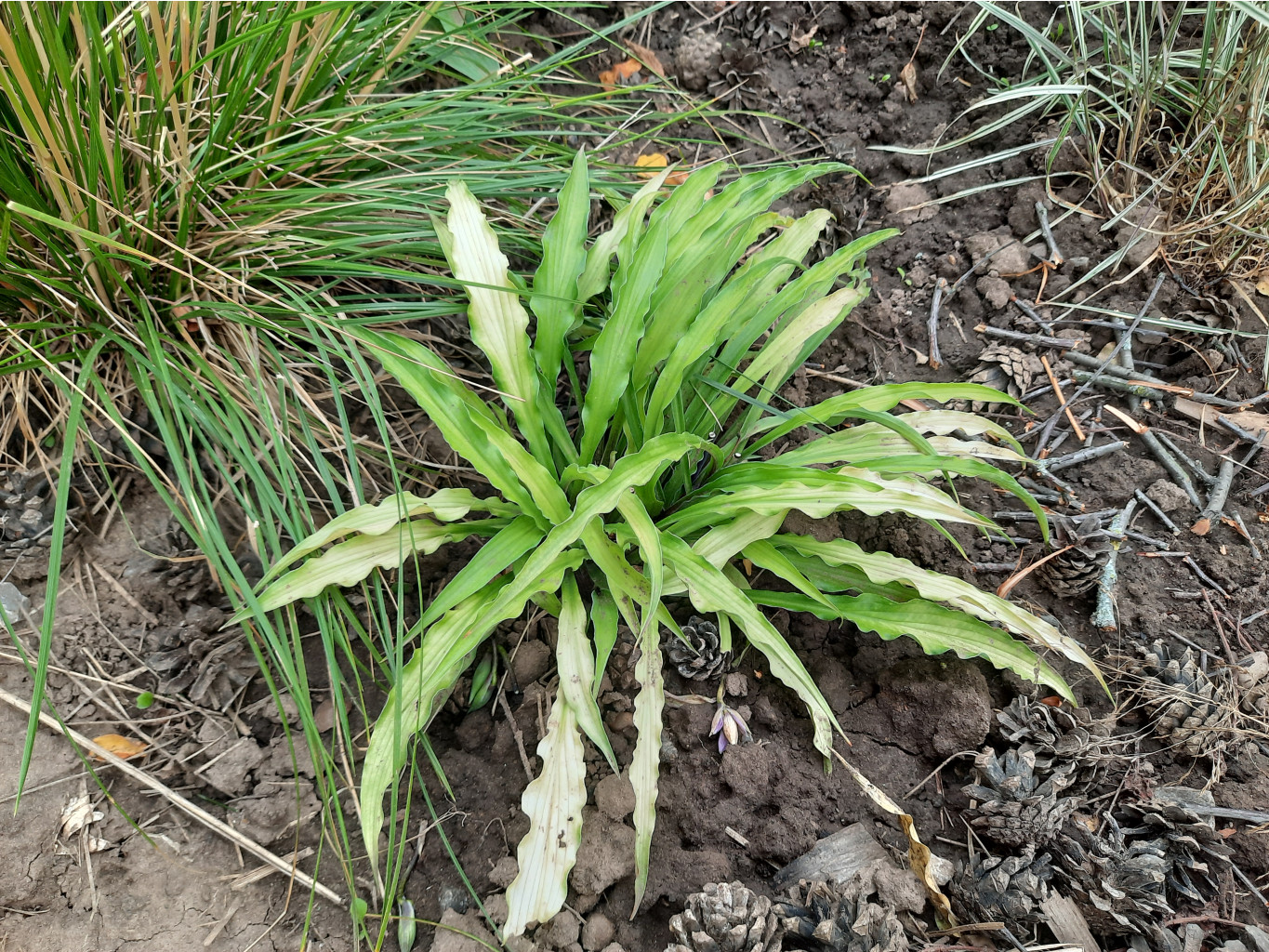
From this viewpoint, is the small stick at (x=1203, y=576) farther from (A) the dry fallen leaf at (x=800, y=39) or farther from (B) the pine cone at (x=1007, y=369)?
(A) the dry fallen leaf at (x=800, y=39)

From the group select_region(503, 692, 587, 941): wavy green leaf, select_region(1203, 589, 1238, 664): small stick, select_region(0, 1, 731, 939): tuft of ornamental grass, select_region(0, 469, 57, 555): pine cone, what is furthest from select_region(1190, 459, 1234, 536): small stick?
select_region(0, 469, 57, 555): pine cone

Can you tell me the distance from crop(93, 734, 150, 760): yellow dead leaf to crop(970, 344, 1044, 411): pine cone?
5.57 ft

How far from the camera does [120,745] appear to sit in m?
1.25

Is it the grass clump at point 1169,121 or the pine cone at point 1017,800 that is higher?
the grass clump at point 1169,121

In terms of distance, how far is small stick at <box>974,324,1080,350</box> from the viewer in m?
1.60

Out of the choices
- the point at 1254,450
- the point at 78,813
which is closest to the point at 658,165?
the point at 1254,450

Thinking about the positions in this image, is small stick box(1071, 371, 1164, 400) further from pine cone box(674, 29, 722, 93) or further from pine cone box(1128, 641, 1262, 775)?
pine cone box(674, 29, 722, 93)

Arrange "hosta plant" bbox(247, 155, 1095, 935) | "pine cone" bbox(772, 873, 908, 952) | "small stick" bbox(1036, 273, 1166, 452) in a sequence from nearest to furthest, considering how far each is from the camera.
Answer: "pine cone" bbox(772, 873, 908, 952), "hosta plant" bbox(247, 155, 1095, 935), "small stick" bbox(1036, 273, 1166, 452)

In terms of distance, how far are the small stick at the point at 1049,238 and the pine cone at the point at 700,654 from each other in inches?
44.8

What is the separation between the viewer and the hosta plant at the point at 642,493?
1.15 meters

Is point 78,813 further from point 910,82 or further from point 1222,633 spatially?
point 910,82

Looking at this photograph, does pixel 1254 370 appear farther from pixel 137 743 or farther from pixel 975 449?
pixel 137 743

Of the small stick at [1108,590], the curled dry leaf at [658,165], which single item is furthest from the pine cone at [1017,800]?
the curled dry leaf at [658,165]

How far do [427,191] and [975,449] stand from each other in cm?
115
